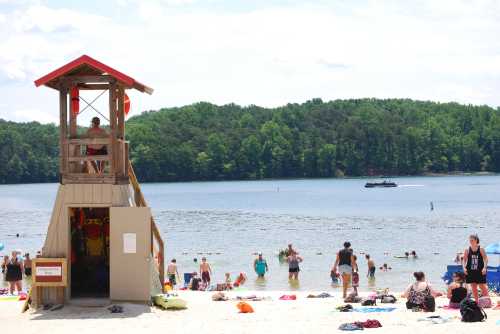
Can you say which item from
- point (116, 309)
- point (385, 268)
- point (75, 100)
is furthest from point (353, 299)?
point (385, 268)

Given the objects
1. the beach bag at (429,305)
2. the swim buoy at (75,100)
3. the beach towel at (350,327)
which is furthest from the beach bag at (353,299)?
the swim buoy at (75,100)

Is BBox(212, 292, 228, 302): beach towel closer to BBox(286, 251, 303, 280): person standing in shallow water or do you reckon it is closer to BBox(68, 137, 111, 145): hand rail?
BBox(68, 137, 111, 145): hand rail

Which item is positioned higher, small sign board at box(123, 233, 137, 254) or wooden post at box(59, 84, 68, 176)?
wooden post at box(59, 84, 68, 176)

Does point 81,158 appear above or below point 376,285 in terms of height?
above

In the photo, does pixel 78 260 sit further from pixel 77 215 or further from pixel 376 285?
pixel 376 285

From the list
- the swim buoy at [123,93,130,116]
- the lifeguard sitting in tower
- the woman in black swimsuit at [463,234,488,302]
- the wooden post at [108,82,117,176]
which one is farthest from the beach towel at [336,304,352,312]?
the swim buoy at [123,93,130,116]

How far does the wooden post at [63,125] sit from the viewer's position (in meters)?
16.3

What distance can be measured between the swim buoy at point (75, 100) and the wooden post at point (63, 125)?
0.13m

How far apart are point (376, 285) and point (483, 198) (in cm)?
7765

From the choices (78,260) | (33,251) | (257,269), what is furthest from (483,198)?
(78,260)

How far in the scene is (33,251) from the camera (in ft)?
155

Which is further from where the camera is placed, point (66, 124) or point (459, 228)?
point (459, 228)

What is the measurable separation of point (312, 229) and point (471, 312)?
155ft

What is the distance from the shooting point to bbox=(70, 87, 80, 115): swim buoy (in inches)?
653
